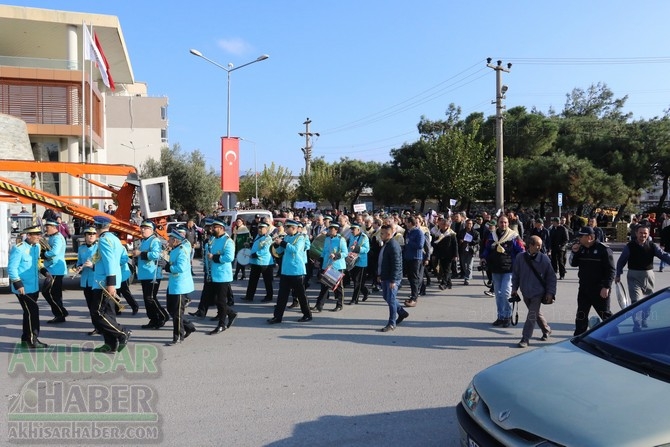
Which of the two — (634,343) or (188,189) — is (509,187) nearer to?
(188,189)

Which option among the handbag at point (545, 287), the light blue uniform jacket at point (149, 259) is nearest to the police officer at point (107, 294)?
the light blue uniform jacket at point (149, 259)

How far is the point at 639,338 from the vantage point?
3.94 m

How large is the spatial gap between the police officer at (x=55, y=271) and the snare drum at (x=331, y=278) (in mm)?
4516

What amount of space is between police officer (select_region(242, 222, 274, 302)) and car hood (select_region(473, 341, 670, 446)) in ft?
24.0

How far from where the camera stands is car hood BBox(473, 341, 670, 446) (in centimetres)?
276

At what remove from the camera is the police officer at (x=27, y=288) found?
7066 millimetres

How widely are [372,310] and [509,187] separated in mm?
27644

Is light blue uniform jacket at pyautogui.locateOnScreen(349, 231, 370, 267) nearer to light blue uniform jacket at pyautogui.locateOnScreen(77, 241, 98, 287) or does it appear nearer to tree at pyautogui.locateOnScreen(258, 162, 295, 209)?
light blue uniform jacket at pyautogui.locateOnScreen(77, 241, 98, 287)

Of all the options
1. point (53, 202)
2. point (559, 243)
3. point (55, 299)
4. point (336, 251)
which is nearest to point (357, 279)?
point (336, 251)

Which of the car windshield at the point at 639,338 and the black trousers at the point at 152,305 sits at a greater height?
the car windshield at the point at 639,338

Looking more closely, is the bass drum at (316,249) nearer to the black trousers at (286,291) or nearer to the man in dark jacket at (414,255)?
the man in dark jacket at (414,255)

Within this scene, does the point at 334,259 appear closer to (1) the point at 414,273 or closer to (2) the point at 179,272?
(1) the point at 414,273

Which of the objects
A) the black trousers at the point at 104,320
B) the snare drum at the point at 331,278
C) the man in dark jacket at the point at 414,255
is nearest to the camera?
the black trousers at the point at 104,320

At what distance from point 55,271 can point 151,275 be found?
76.1 inches
